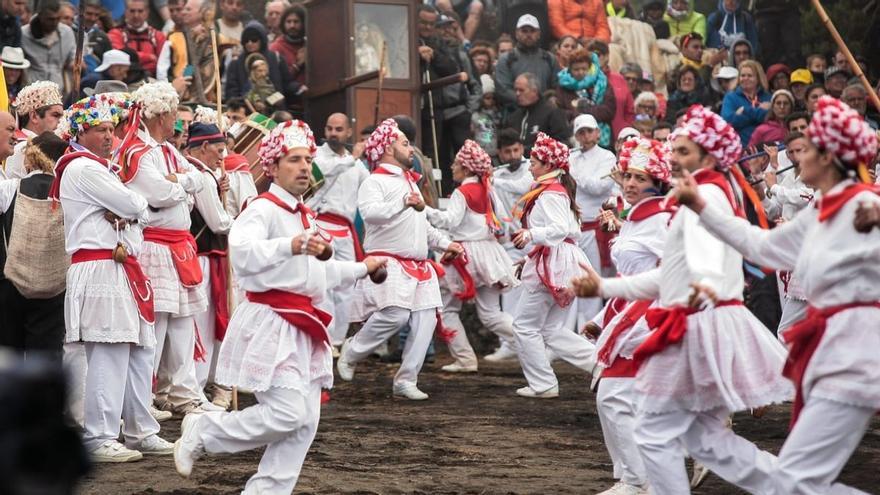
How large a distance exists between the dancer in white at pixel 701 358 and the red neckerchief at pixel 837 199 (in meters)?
0.51

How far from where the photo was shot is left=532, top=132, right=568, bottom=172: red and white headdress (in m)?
11.2

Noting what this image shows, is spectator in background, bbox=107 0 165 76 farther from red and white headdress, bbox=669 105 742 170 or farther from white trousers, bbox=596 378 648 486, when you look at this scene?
red and white headdress, bbox=669 105 742 170

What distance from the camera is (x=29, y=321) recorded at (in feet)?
27.4

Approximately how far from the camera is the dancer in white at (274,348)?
6352 millimetres

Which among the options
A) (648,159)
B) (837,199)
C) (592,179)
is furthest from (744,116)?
(837,199)

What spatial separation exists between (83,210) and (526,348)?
4.59 m

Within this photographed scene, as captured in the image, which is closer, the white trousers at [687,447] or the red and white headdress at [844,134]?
the red and white headdress at [844,134]

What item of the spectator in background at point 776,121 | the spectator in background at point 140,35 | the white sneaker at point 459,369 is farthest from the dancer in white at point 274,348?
the spectator in background at point 776,121

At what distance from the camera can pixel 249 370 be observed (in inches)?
252

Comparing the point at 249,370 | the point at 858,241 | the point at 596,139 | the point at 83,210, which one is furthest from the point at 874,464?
the point at 596,139

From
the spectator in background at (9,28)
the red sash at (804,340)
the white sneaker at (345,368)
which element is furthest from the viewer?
the spectator in background at (9,28)

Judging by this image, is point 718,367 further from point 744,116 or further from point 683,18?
point 683,18

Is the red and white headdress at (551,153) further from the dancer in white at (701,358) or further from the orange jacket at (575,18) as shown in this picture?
the orange jacket at (575,18)

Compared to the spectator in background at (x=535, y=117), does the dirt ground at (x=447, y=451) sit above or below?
below
